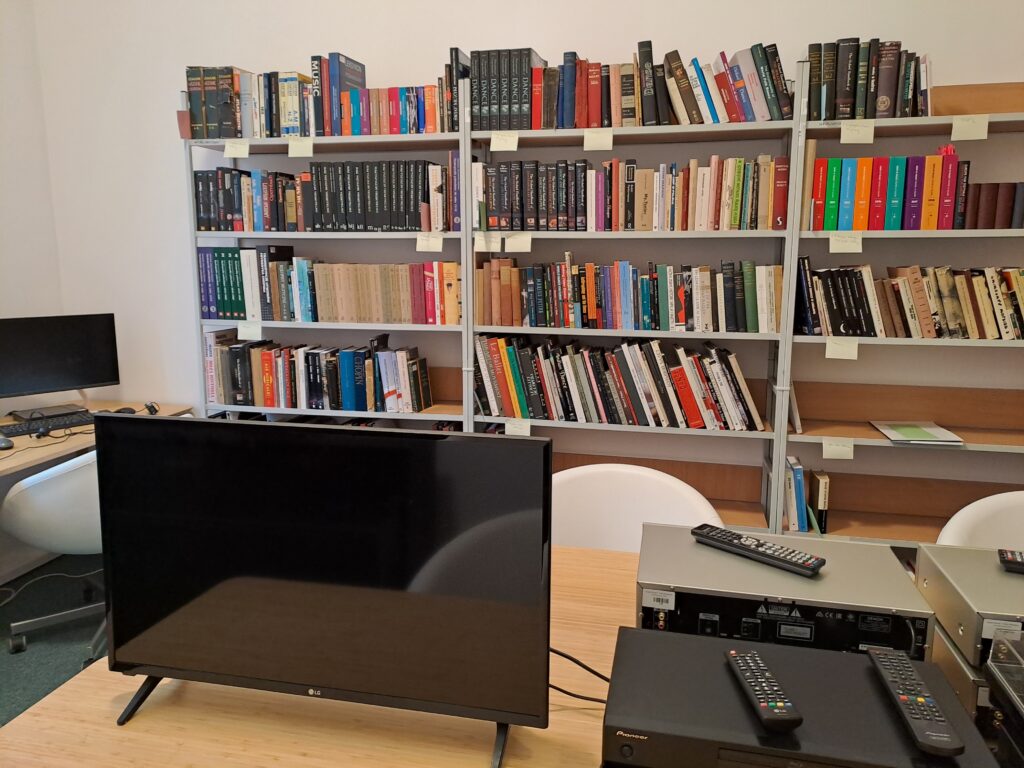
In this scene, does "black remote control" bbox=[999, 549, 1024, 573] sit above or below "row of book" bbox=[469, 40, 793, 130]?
below

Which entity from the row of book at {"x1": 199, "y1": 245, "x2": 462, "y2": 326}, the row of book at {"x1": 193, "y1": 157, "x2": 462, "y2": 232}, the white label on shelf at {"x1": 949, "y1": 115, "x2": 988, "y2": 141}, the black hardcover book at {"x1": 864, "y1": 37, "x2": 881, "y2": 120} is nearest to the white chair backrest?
the row of book at {"x1": 199, "y1": 245, "x2": 462, "y2": 326}

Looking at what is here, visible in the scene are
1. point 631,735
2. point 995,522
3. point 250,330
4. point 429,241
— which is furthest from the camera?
point 250,330

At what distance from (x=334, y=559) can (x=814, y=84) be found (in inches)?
87.2

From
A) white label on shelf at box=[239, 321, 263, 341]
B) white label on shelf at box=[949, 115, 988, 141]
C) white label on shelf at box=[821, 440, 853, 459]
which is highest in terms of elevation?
white label on shelf at box=[949, 115, 988, 141]

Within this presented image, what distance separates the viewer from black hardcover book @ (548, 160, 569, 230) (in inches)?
104

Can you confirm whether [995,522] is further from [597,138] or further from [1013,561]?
[597,138]

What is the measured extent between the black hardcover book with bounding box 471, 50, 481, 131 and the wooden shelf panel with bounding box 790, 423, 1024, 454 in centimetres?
157

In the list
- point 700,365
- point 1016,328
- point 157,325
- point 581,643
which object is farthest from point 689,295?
point 157,325

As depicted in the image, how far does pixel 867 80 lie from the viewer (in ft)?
7.79

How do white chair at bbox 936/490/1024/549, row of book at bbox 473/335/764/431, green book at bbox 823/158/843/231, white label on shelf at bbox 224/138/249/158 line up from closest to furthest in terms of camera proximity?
white chair at bbox 936/490/1024/549, green book at bbox 823/158/843/231, row of book at bbox 473/335/764/431, white label on shelf at bbox 224/138/249/158

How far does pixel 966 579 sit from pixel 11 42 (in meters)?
3.91

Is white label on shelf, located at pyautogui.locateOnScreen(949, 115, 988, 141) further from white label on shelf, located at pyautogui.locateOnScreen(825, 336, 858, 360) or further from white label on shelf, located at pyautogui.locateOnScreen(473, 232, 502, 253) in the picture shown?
white label on shelf, located at pyautogui.locateOnScreen(473, 232, 502, 253)

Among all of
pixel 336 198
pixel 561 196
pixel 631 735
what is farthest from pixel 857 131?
pixel 631 735

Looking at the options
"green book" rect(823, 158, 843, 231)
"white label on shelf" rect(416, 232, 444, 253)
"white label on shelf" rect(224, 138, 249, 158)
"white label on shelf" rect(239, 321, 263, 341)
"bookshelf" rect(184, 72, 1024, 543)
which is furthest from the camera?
"white label on shelf" rect(239, 321, 263, 341)
